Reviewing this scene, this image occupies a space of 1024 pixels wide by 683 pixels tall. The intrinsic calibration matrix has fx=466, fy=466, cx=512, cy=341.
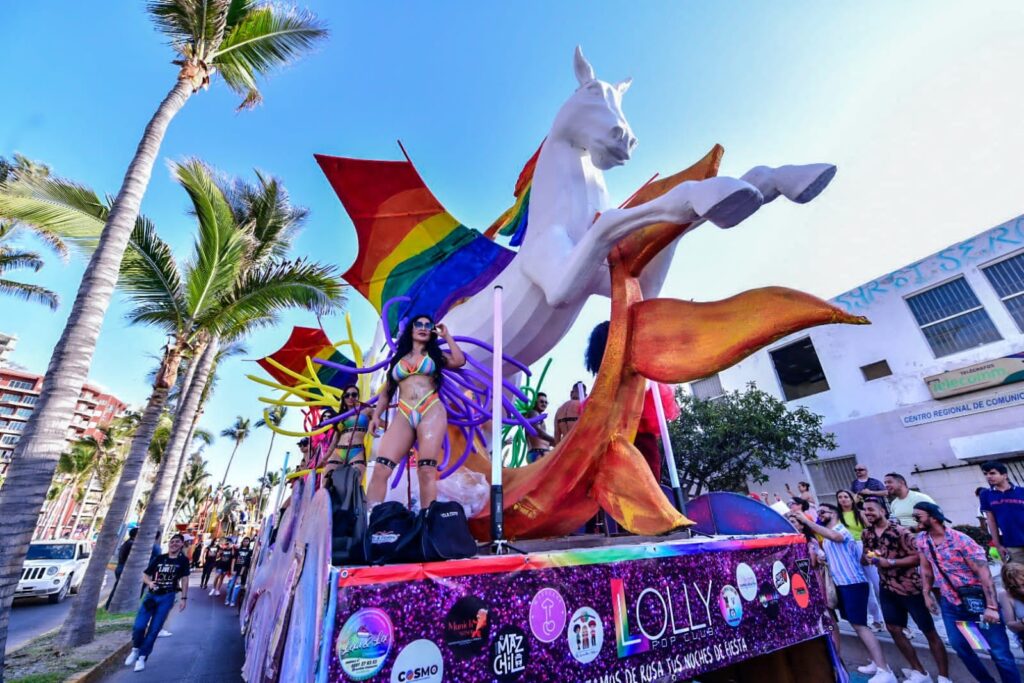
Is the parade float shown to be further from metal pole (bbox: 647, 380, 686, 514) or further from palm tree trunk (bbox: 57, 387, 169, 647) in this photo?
palm tree trunk (bbox: 57, 387, 169, 647)

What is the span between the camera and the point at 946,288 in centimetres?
1346

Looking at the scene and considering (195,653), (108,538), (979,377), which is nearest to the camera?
(195,653)

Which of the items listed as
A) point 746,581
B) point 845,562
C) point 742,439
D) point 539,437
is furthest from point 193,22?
point 742,439

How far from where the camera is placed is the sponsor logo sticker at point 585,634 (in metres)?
2.09

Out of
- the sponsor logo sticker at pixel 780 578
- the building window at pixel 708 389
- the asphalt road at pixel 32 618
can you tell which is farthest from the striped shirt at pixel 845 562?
the building window at pixel 708 389

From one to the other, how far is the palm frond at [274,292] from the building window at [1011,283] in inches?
668

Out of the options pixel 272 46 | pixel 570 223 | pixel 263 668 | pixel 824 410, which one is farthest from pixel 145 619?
pixel 824 410

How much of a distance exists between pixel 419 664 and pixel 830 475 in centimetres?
1751

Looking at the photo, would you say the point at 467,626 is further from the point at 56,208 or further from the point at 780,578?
the point at 56,208

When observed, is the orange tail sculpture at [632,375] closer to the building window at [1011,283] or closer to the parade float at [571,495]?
the parade float at [571,495]

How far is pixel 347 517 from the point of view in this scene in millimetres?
2057

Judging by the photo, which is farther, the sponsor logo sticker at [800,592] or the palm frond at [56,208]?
the palm frond at [56,208]

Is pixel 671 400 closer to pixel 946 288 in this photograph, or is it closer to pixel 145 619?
pixel 145 619

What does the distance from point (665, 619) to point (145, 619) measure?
21.1 ft
